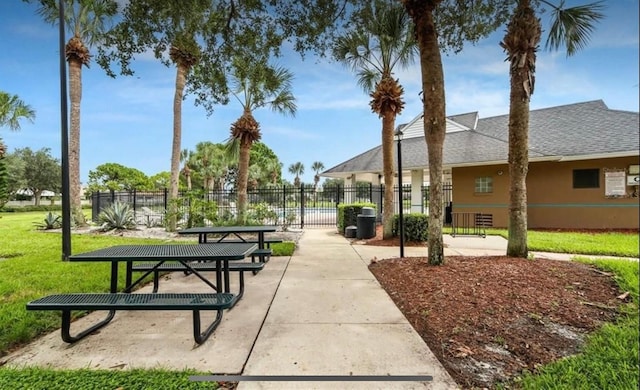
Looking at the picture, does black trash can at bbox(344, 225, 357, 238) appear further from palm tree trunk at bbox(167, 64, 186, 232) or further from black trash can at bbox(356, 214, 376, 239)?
palm tree trunk at bbox(167, 64, 186, 232)

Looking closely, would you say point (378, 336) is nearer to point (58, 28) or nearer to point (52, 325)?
point (52, 325)

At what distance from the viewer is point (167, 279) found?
219 inches

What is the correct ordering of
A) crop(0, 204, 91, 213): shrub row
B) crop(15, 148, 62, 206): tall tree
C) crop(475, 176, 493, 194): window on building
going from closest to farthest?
crop(0, 204, 91, 213): shrub row < crop(15, 148, 62, 206): tall tree < crop(475, 176, 493, 194): window on building

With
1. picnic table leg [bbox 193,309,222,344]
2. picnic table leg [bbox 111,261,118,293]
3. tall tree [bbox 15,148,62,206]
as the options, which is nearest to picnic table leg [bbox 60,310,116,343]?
picnic table leg [bbox 111,261,118,293]

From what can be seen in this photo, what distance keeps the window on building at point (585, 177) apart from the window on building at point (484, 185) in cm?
299

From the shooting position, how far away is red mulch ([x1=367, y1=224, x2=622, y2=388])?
8.92 feet

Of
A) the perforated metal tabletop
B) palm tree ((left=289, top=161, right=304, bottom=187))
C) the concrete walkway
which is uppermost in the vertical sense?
palm tree ((left=289, top=161, right=304, bottom=187))

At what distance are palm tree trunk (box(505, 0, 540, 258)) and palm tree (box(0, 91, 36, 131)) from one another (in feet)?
26.2

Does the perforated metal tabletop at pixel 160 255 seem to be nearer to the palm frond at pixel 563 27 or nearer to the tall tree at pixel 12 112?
the tall tree at pixel 12 112

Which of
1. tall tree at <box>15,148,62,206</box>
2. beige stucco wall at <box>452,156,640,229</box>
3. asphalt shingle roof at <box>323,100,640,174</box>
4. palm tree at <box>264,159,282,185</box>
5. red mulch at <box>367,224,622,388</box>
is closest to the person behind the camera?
red mulch at <box>367,224,622,388</box>

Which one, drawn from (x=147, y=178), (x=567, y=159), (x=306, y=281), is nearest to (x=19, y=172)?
(x=306, y=281)

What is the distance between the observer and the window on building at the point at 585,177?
31.4ft

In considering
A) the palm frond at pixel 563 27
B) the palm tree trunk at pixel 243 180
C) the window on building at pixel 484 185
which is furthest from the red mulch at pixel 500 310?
the window on building at pixel 484 185

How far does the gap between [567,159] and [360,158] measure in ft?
31.3
